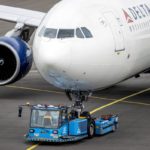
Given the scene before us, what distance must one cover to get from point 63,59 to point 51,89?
1288 centimetres

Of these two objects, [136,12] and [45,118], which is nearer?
[45,118]

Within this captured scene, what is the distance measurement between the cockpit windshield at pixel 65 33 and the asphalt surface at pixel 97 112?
159 inches

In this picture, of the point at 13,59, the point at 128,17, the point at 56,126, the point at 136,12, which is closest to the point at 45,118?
the point at 56,126

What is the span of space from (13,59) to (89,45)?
9.71 meters

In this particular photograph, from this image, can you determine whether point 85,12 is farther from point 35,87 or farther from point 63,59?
point 35,87

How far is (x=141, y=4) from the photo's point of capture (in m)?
36.6

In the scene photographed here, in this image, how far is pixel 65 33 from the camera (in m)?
30.1

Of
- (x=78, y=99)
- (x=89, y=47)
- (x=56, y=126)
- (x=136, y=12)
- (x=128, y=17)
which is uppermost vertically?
(x=136, y=12)

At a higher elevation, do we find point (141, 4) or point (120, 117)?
point (141, 4)

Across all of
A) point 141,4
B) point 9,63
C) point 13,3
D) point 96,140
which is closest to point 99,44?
point 96,140

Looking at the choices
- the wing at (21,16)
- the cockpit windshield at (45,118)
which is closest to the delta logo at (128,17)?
the cockpit windshield at (45,118)

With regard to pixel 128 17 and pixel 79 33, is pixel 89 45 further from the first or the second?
pixel 128 17

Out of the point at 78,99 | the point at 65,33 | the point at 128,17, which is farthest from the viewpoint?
the point at 128,17

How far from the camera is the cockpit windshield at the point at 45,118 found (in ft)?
97.2
